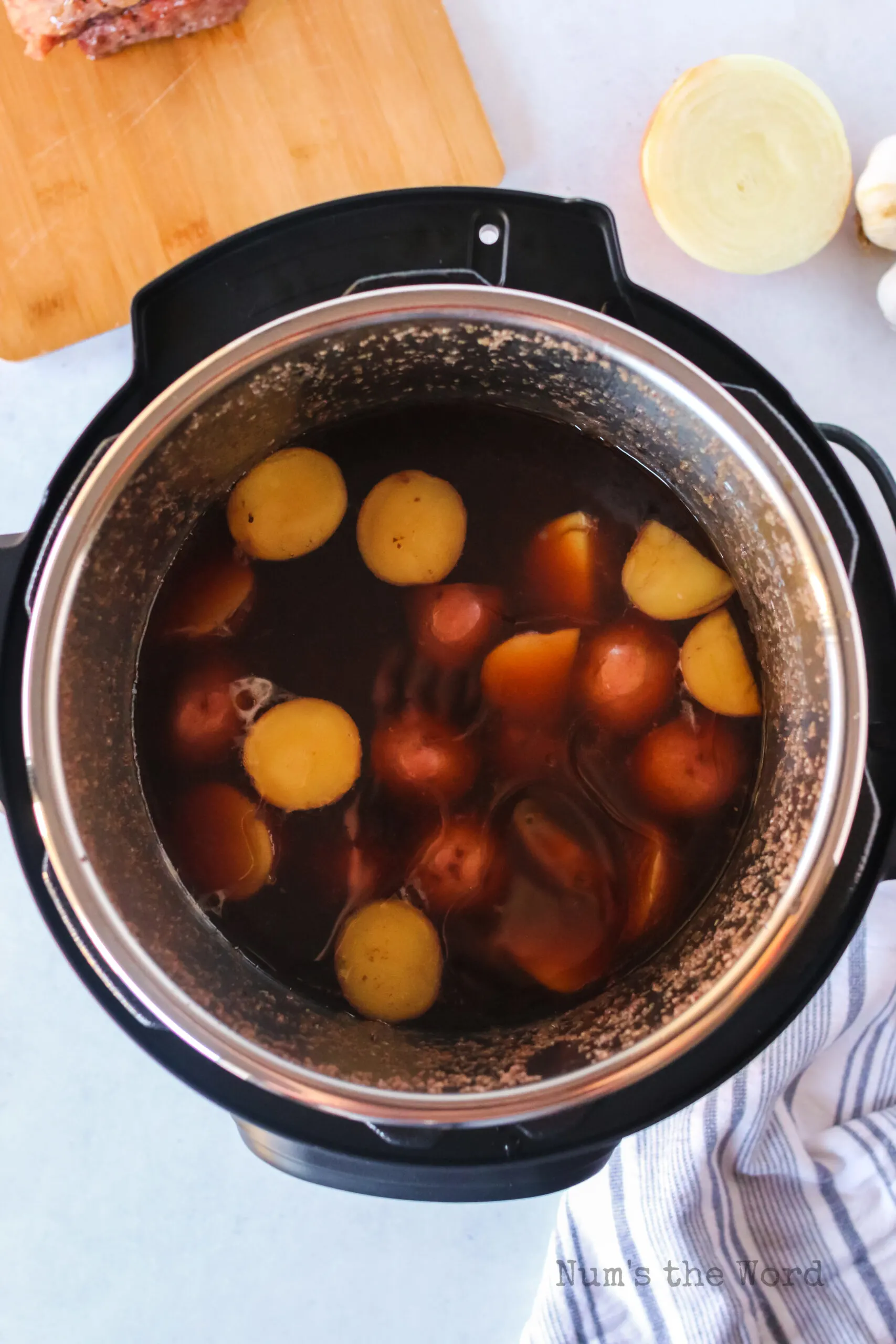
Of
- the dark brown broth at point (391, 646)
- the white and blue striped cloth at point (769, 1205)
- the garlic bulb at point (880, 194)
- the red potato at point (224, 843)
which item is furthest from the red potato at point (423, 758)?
the garlic bulb at point (880, 194)

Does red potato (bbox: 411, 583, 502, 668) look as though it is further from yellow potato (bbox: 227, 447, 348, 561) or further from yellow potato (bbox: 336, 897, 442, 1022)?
yellow potato (bbox: 336, 897, 442, 1022)

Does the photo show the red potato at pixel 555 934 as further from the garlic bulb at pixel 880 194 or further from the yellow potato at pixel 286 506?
the garlic bulb at pixel 880 194

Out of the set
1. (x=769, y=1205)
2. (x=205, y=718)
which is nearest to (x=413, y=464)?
(x=205, y=718)

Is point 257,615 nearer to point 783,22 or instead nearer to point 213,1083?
point 213,1083

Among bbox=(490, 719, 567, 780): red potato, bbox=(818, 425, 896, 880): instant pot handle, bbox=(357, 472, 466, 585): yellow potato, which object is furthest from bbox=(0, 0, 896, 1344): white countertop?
bbox=(490, 719, 567, 780): red potato

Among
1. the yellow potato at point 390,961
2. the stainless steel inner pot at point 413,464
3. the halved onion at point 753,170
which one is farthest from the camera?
the halved onion at point 753,170

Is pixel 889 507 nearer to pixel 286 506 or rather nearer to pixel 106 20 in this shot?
pixel 286 506
